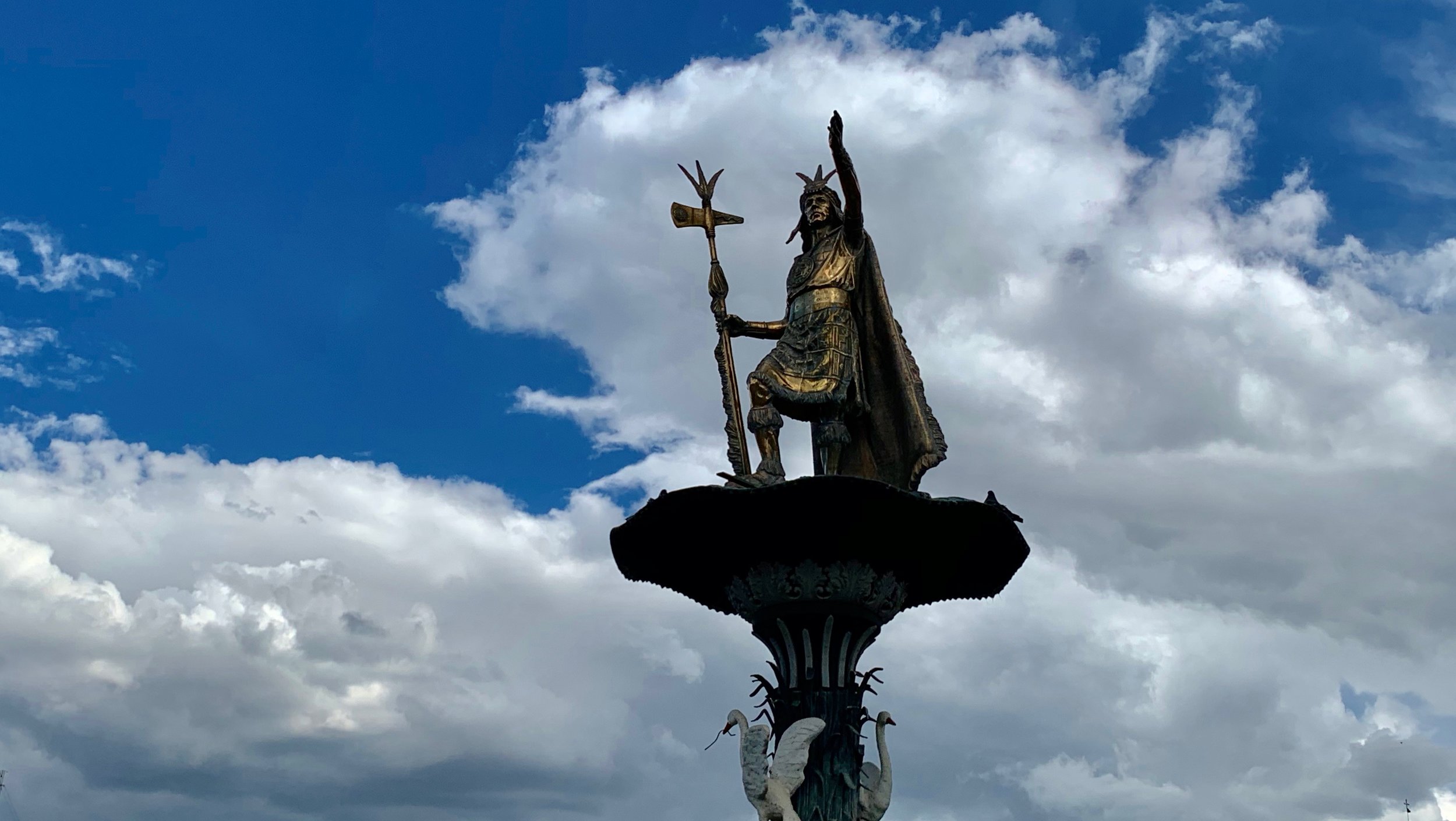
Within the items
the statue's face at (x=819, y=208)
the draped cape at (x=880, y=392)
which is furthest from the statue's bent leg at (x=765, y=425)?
the statue's face at (x=819, y=208)

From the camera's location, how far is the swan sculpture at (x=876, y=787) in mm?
14695

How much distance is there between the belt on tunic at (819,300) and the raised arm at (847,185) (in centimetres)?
67

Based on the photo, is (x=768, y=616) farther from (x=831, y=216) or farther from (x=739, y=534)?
(x=831, y=216)

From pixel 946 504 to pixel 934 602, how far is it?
301 centimetres

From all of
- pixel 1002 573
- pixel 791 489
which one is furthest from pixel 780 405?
pixel 1002 573

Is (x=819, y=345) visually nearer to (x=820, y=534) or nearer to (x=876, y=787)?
(x=820, y=534)

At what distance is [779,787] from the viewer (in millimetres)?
14117

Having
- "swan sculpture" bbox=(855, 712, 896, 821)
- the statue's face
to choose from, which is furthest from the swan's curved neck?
the statue's face

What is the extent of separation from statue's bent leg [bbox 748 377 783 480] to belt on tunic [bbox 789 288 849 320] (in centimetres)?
112

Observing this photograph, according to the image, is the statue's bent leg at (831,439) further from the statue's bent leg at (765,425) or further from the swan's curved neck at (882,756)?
the swan's curved neck at (882,756)

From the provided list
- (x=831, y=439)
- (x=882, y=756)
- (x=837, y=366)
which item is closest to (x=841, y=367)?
(x=837, y=366)

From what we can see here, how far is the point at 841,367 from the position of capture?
16.3 meters

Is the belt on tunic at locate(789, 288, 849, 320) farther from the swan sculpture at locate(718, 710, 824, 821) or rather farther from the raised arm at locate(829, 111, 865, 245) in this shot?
the swan sculpture at locate(718, 710, 824, 821)

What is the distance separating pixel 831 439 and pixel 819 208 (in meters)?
2.87
